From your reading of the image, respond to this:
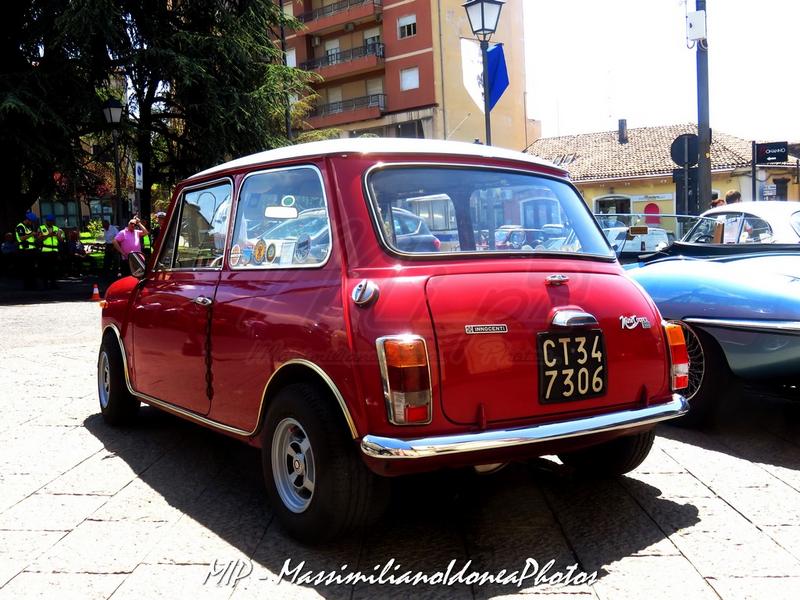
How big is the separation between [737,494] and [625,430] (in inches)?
40.2

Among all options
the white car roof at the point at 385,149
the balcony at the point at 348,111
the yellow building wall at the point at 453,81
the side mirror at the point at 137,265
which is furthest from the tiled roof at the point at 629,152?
the white car roof at the point at 385,149

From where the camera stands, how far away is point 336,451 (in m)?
3.23

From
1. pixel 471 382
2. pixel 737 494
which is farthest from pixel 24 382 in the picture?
pixel 737 494

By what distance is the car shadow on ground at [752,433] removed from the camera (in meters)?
4.81

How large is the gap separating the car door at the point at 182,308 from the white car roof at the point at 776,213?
458 centimetres

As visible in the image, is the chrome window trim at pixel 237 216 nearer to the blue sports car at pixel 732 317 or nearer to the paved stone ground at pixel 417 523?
the paved stone ground at pixel 417 523

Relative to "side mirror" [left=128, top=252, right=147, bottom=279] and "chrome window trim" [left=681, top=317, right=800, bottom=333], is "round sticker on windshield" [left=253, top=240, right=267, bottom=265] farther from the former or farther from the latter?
"chrome window trim" [left=681, top=317, right=800, bottom=333]

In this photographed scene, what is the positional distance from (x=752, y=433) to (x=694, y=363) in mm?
584

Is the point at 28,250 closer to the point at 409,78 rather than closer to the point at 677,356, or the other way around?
the point at 677,356

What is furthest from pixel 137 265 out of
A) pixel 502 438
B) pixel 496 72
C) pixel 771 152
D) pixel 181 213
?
pixel 771 152

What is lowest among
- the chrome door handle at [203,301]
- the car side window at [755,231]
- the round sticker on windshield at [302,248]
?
the chrome door handle at [203,301]

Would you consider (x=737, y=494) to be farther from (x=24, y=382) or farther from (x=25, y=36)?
(x=25, y=36)

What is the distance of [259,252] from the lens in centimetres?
402

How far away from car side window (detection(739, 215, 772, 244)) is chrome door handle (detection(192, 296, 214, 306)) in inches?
181
